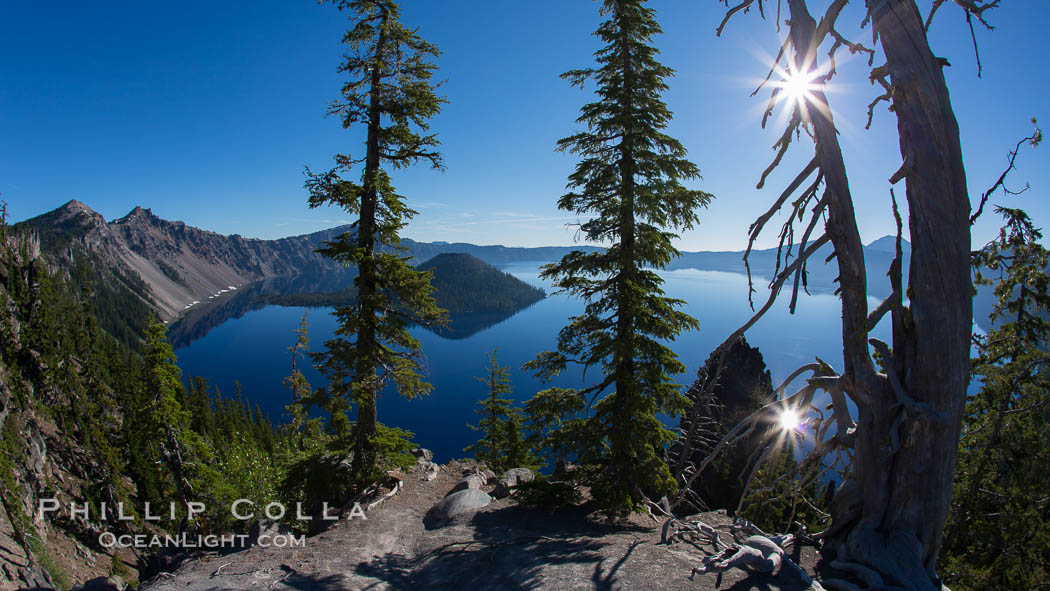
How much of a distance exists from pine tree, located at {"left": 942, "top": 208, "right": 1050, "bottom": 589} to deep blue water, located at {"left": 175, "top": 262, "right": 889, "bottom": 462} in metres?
40.3

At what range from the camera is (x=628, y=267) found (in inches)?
348

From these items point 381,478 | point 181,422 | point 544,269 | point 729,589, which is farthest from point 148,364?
point 729,589

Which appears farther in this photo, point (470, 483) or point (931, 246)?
point (470, 483)

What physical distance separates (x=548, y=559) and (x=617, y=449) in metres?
3.37

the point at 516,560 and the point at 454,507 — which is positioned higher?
the point at 516,560

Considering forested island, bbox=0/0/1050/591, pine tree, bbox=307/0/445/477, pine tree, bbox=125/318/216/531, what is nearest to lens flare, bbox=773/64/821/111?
forested island, bbox=0/0/1050/591

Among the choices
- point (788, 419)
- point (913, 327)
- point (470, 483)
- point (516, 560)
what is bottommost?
point (470, 483)

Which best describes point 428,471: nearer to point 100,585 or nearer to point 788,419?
point 100,585

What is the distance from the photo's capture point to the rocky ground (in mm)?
4551

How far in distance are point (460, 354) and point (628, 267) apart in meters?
106

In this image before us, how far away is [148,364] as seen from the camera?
16.7 metres

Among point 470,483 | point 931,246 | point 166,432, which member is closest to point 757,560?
point 931,246

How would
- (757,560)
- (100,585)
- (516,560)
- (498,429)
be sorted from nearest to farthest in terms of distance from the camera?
(757,560)
(100,585)
(516,560)
(498,429)

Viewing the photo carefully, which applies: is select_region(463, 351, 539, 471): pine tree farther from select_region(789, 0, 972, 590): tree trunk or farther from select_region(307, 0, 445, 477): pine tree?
select_region(789, 0, 972, 590): tree trunk
